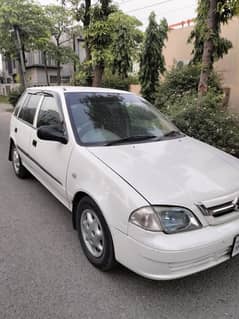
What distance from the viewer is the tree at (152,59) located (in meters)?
10.7

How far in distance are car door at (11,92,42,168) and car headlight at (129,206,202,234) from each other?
94.2 inches

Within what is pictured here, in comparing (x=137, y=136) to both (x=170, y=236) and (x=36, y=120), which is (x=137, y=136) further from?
(x=36, y=120)

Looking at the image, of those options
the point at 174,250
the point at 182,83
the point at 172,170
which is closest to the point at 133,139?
the point at 172,170

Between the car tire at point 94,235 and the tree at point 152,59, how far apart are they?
29.4ft

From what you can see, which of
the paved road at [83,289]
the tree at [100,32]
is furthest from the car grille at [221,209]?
the tree at [100,32]

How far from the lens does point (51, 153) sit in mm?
3041

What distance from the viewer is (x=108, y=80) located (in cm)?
1480

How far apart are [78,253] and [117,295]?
0.67 m

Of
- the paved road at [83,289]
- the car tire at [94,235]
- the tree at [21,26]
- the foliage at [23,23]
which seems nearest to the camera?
the paved road at [83,289]

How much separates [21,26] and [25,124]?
1435 cm

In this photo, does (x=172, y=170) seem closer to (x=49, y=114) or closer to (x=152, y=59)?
(x=49, y=114)

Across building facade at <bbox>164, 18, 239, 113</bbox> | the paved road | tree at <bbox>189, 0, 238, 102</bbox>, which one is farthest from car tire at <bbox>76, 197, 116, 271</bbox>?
building facade at <bbox>164, 18, 239, 113</bbox>

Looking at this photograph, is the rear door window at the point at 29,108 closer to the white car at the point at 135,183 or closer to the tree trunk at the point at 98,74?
the white car at the point at 135,183

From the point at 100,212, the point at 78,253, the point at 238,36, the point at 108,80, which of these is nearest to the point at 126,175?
the point at 100,212
